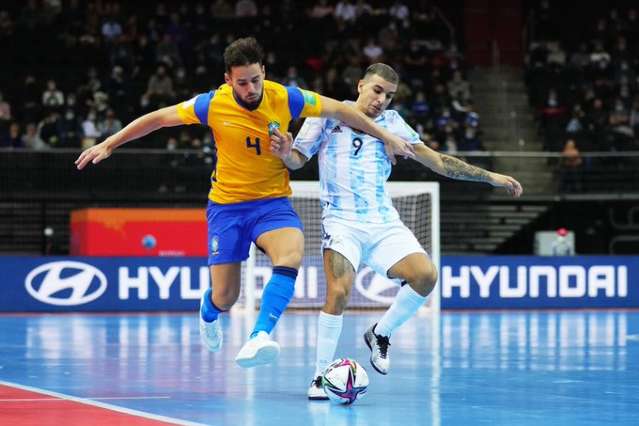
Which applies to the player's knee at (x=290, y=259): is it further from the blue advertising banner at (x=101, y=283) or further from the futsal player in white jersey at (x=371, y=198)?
the blue advertising banner at (x=101, y=283)

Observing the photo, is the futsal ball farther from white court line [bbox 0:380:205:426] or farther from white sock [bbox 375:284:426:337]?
white court line [bbox 0:380:205:426]

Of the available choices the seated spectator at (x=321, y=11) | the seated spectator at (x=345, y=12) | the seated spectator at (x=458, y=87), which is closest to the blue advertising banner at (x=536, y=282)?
the seated spectator at (x=458, y=87)

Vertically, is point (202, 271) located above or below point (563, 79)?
below

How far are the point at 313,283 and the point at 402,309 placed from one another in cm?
1040

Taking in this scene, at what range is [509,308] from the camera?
20875 millimetres

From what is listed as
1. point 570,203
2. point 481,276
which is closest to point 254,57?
point 481,276

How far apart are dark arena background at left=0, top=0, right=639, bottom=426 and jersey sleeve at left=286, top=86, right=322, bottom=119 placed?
365 mm

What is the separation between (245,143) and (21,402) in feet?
7.43

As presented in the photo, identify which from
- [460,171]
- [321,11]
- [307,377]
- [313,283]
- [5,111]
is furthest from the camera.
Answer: [321,11]

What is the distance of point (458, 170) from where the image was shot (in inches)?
376

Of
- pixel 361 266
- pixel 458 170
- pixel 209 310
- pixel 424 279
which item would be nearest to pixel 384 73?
pixel 458 170

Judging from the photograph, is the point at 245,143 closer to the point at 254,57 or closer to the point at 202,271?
the point at 254,57

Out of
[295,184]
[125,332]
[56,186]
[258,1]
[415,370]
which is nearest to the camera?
[415,370]

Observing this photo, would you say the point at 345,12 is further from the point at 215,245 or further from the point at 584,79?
the point at 215,245
